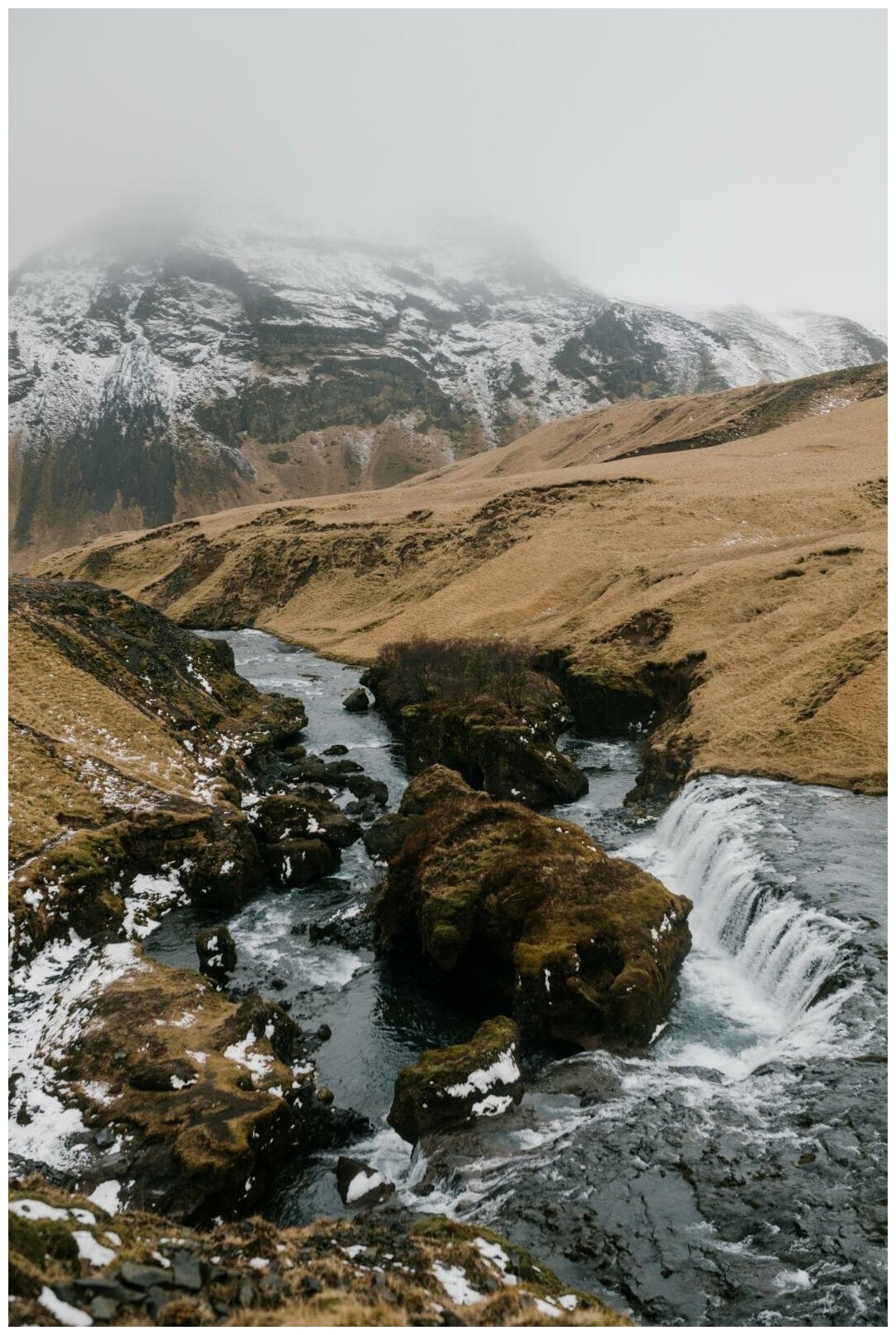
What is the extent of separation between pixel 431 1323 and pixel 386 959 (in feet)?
54.0

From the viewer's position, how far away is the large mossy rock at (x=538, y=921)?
22703 mm

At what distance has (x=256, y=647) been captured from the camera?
303 ft

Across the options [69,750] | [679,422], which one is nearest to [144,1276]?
[69,750]

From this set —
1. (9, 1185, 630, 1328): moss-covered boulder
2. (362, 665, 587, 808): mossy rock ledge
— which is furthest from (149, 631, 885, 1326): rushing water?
(362, 665, 587, 808): mossy rock ledge

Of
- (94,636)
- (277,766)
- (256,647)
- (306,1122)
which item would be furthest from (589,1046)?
(256,647)

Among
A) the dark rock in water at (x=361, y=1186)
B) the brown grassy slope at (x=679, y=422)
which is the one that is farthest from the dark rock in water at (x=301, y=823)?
the brown grassy slope at (x=679, y=422)

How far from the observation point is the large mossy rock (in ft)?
74.5

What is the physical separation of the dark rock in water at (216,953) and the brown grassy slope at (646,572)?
947 inches

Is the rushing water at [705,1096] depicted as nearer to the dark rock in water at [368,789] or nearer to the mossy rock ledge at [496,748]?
the mossy rock ledge at [496,748]

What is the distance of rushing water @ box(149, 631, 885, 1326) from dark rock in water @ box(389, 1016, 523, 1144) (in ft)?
1.76

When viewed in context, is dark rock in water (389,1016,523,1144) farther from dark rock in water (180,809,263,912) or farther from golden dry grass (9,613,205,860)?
golden dry grass (9,613,205,860)

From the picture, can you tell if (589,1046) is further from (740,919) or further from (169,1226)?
(169,1226)

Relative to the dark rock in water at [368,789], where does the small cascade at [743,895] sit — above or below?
above

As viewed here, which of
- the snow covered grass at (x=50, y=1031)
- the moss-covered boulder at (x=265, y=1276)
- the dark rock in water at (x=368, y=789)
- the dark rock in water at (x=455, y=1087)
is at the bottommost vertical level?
the dark rock in water at (x=368, y=789)
